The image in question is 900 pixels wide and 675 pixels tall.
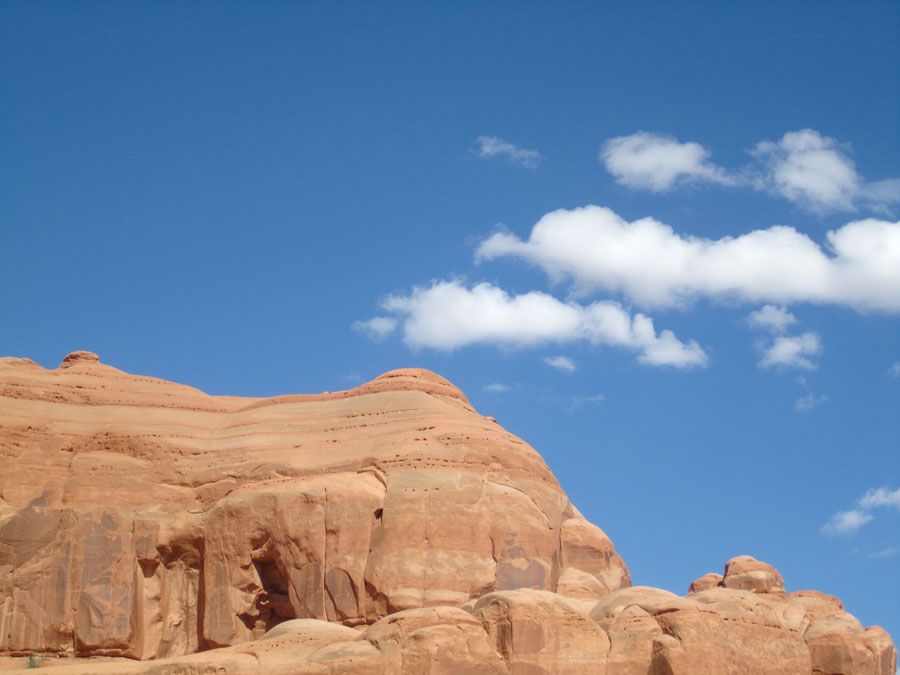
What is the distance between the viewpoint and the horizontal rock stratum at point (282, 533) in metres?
51.8

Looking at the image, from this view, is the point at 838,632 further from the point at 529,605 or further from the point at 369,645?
the point at 369,645

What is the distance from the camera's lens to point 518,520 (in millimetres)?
54438

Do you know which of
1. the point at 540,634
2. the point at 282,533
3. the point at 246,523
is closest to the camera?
the point at 540,634

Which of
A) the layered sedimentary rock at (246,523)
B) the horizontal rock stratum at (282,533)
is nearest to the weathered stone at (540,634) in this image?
the horizontal rock stratum at (282,533)

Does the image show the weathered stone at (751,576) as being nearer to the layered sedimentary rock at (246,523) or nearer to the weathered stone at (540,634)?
the layered sedimentary rock at (246,523)

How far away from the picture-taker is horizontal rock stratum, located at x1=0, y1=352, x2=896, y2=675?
170 feet

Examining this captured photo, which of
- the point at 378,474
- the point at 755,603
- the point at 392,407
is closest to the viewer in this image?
the point at 755,603

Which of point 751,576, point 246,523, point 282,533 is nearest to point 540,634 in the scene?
point 282,533

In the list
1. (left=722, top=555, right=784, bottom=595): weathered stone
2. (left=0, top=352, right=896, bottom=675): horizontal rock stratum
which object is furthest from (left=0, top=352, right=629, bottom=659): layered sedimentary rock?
(left=722, top=555, right=784, bottom=595): weathered stone

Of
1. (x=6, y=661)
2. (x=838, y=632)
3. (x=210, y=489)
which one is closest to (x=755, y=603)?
(x=838, y=632)

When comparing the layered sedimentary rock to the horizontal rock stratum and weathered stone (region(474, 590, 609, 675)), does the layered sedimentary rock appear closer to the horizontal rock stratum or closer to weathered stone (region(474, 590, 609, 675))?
the horizontal rock stratum

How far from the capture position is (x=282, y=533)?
53.6m

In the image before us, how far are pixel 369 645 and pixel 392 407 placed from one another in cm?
1813

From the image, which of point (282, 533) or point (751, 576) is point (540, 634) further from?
point (751, 576)
